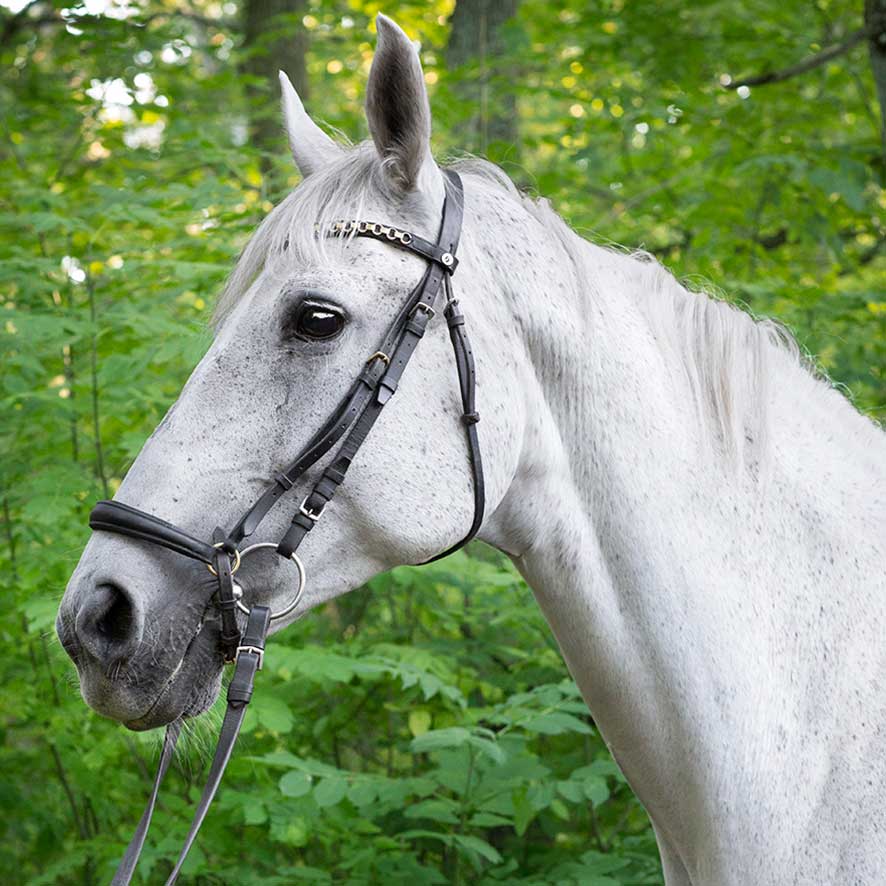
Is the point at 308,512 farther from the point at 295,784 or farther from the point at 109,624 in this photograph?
the point at 295,784

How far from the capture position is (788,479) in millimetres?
2156

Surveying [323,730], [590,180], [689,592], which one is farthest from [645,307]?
[590,180]

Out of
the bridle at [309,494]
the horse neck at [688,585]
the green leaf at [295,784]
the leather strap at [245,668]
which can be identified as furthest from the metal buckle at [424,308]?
the green leaf at [295,784]

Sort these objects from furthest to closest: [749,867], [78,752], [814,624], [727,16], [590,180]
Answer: [590,180] → [727,16] → [78,752] → [814,624] → [749,867]

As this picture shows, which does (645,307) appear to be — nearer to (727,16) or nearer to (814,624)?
(814,624)

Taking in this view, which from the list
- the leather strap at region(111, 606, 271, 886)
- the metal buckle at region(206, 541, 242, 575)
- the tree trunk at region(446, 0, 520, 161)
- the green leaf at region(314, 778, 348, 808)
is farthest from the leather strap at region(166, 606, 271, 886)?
the tree trunk at region(446, 0, 520, 161)

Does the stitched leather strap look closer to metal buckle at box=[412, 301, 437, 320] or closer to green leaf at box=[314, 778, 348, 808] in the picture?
metal buckle at box=[412, 301, 437, 320]

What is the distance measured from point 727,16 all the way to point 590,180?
59.3 inches

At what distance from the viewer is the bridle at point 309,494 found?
1.77 meters

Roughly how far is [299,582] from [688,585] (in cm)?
78

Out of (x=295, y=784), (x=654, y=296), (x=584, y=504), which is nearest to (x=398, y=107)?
(x=654, y=296)

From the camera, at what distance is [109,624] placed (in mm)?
1733

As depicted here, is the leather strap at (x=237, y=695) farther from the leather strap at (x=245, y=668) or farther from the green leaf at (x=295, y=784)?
the green leaf at (x=295, y=784)

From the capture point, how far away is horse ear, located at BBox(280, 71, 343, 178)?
7.58 ft
